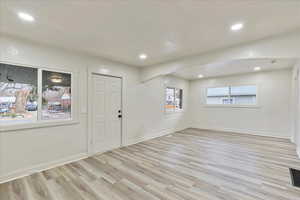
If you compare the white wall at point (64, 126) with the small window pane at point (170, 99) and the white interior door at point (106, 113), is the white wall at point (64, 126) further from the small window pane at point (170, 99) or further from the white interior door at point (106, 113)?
the small window pane at point (170, 99)

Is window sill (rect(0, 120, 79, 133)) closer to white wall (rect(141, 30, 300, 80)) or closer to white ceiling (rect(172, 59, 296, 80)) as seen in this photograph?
white wall (rect(141, 30, 300, 80))

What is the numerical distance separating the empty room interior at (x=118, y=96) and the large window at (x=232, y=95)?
1.93 metres

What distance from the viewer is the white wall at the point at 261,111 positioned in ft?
16.1

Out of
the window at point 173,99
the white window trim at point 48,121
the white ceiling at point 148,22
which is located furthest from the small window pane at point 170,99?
the white window trim at point 48,121

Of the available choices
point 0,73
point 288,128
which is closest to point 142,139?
point 0,73

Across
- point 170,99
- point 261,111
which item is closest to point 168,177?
point 170,99

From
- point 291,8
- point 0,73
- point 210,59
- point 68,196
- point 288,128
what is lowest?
point 68,196

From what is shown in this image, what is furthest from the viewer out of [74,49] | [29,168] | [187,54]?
[187,54]

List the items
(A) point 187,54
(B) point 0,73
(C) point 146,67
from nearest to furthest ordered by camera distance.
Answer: (B) point 0,73, (A) point 187,54, (C) point 146,67

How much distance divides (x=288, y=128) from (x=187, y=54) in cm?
483

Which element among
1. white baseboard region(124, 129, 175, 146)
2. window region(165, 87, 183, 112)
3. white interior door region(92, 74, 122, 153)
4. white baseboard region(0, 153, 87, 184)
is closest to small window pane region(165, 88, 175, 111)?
window region(165, 87, 183, 112)

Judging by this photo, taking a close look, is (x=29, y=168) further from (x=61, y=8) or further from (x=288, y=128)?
(x=288, y=128)

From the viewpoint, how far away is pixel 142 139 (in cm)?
468

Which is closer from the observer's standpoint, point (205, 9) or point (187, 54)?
point (205, 9)
